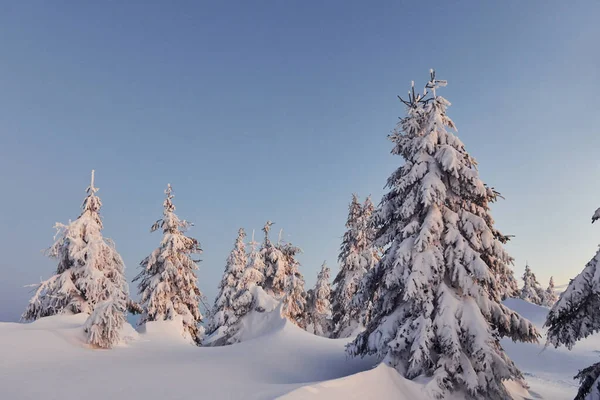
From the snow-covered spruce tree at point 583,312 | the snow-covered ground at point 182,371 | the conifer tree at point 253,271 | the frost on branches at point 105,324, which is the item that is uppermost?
the conifer tree at point 253,271

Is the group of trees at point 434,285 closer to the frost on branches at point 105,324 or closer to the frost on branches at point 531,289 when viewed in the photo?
the frost on branches at point 105,324

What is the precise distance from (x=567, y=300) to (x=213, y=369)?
356 inches

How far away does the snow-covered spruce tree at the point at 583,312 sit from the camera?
25.9 feet

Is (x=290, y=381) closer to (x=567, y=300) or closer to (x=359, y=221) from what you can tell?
(x=567, y=300)

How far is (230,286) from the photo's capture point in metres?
34.2

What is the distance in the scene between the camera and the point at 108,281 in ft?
58.9

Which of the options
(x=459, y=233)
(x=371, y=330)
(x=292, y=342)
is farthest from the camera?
(x=292, y=342)

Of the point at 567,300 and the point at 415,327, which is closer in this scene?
the point at 567,300

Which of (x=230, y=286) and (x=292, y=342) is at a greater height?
(x=230, y=286)

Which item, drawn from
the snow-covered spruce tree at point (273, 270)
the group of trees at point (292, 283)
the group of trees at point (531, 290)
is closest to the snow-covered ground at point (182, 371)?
the group of trees at point (292, 283)

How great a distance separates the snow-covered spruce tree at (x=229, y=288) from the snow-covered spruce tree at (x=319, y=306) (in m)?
7.62

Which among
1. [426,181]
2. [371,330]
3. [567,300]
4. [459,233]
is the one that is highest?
[426,181]

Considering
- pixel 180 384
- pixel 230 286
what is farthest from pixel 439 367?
pixel 230 286

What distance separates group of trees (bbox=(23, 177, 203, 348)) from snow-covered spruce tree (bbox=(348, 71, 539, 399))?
9.13 meters
